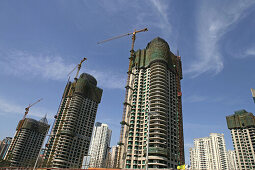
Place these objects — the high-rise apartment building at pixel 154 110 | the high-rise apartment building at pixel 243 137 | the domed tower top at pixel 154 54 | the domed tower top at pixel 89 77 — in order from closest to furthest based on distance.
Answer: the high-rise apartment building at pixel 154 110 → the domed tower top at pixel 154 54 → the high-rise apartment building at pixel 243 137 → the domed tower top at pixel 89 77

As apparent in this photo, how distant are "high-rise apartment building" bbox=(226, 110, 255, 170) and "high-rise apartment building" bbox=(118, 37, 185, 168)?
72697 millimetres

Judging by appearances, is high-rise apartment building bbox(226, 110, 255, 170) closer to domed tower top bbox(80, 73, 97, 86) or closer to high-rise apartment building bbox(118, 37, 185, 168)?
high-rise apartment building bbox(118, 37, 185, 168)

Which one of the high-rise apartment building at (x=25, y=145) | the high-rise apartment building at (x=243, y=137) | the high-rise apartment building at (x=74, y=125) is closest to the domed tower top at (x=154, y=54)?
the high-rise apartment building at (x=74, y=125)

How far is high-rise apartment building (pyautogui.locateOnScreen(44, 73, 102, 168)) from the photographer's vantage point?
446 feet

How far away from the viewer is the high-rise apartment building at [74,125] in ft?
446

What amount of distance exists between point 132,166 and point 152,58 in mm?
69902

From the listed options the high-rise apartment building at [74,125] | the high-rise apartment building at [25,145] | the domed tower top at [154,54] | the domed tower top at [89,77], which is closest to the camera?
the domed tower top at [154,54]

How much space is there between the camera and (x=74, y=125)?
5802 inches

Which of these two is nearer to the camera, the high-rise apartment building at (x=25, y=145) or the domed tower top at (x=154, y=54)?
the domed tower top at (x=154, y=54)

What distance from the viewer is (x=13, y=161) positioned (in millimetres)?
171125

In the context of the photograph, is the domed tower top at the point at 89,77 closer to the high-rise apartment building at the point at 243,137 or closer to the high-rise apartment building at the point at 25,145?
the high-rise apartment building at the point at 25,145

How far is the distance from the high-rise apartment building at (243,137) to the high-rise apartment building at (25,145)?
183426 mm

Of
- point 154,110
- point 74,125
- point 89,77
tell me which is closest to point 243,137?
point 154,110

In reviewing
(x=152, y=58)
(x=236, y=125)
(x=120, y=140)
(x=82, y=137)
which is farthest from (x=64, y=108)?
(x=236, y=125)
